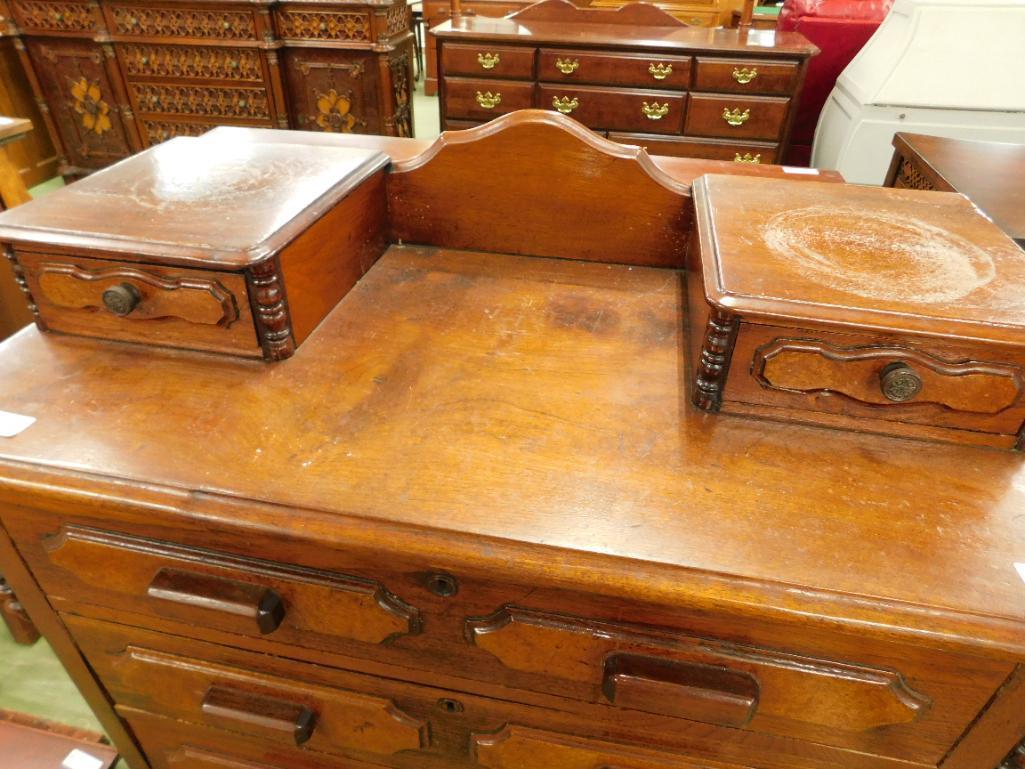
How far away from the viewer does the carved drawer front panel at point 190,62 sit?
2953mm

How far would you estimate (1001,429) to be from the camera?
2.16 feet

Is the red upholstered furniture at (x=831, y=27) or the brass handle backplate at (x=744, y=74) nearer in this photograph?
the brass handle backplate at (x=744, y=74)

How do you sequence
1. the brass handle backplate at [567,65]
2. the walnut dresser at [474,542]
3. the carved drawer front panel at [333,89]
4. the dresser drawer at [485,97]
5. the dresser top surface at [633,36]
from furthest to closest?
1. the carved drawer front panel at [333,89]
2. the dresser drawer at [485,97]
3. the brass handle backplate at [567,65]
4. the dresser top surface at [633,36]
5. the walnut dresser at [474,542]

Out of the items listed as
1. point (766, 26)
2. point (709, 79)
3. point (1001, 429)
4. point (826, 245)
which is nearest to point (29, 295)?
point (826, 245)

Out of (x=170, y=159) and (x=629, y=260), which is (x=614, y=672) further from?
(x=170, y=159)

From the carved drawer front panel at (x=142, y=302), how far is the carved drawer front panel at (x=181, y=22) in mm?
2607

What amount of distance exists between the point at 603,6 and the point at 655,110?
93.0 inches

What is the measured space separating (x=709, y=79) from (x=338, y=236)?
198 centimetres

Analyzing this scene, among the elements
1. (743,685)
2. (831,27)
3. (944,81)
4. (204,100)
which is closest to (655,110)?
(944,81)

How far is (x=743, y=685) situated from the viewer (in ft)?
1.93

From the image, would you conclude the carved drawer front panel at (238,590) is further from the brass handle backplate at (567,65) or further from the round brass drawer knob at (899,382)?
the brass handle backplate at (567,65)

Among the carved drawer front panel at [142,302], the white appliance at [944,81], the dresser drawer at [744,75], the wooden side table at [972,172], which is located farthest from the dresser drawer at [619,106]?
the carved drawer front panel at [142,302]

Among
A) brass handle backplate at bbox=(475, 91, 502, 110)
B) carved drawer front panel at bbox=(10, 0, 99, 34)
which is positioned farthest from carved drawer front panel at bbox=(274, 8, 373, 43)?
carved drawer front panel at bbox=(10, 0, 99, 34)

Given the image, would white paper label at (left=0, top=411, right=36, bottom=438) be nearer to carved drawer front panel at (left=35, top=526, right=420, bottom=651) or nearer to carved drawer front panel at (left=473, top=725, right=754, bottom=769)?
carved drawer front panel at (left=35, top=526, right=420, bottom=651)
